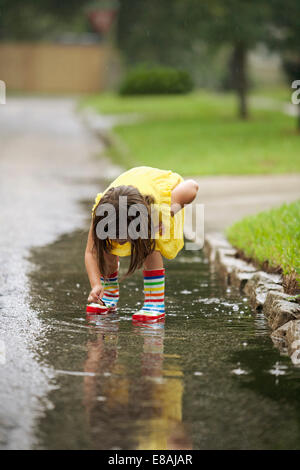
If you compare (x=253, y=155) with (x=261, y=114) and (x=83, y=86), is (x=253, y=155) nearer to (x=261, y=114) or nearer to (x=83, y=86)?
(x=261, y=114)

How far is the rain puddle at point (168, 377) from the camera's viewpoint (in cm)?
319

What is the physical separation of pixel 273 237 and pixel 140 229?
2.07 metres

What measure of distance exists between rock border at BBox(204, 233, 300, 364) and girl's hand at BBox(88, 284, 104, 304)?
3.33 ft

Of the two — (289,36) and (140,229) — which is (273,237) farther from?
(289,36)

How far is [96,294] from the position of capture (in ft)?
15.8

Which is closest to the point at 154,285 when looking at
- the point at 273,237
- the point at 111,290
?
the point at 111,290

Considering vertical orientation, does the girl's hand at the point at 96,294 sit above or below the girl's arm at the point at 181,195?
below

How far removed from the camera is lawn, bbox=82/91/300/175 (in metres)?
13.3

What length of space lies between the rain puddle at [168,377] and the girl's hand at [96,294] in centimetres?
16

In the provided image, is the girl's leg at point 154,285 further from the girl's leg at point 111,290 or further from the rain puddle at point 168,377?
the girl's leg at point 111,290

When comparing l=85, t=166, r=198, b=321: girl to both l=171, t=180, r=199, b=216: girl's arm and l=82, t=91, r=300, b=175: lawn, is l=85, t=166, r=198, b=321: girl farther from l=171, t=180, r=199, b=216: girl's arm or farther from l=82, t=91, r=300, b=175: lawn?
l=82, t=91, r=300, b=175: lawn

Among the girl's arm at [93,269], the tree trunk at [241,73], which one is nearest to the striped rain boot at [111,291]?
the girl's arm at [93,269]

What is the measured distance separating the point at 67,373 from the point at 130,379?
12.0 inches

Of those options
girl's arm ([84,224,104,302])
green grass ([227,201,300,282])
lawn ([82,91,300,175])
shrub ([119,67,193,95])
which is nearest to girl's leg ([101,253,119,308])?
girl's arm ([84,224,104,302])
